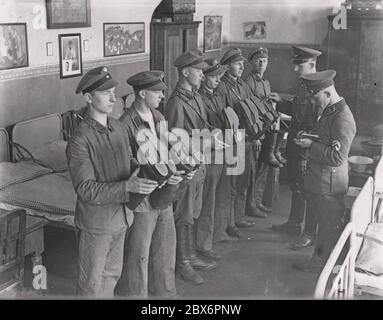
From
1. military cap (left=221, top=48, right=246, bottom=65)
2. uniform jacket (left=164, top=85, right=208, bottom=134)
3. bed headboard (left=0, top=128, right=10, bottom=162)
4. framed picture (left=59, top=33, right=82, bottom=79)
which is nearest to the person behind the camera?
uniform jacket (left=164, top=85, right=208, bottom=134)

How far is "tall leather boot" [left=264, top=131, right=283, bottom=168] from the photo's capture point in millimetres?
3572

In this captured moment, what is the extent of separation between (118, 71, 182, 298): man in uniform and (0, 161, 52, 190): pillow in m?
0.83

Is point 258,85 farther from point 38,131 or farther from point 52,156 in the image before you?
point 38,131

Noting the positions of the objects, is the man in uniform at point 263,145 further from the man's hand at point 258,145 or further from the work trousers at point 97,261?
the work trousers at point 97,261

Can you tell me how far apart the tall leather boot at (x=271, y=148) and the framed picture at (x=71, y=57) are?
1479mm

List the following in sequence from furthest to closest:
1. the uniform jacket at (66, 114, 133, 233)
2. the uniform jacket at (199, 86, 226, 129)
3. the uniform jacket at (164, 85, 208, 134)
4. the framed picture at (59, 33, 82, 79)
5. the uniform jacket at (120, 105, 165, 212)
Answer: the framed picture at (59, 33, 82, 79)
the uniform jacket at (199, 86, 226, 129)
the uniform jacket at (164, 85, 208, 134)
the uniform jacket at (120, 105, 165, 212)
the uniform jacket at (66, 114, 133, 233)

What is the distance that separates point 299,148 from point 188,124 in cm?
91

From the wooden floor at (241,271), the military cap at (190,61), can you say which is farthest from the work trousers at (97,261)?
the military cap at (190,61)

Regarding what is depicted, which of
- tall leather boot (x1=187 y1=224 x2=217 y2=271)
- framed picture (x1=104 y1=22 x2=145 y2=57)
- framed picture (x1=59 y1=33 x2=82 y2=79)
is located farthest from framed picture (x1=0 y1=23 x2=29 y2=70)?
tall leather boot (x1=187 y1=224 x2=217 y2=271)

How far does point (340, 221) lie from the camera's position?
10.6ft

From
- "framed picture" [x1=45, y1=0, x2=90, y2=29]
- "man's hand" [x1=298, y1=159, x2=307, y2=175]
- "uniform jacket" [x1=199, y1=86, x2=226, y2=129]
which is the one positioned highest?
"framed picture" [x1=45, y1=0, x2=90, y2=29]

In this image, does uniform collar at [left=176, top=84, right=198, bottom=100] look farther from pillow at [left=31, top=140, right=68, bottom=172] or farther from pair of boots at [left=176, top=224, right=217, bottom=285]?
pillow at [left=31, top=140, right=68, bottom=172]

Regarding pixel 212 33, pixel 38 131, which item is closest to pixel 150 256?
pixel 38 131
